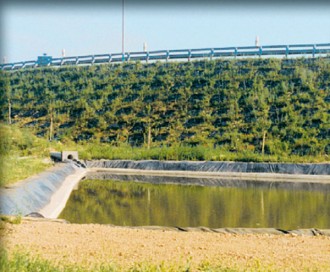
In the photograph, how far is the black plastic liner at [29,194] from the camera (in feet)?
34.7

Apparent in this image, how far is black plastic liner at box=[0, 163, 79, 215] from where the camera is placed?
1059 cm

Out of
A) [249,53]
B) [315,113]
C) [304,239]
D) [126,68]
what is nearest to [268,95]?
[315,113]

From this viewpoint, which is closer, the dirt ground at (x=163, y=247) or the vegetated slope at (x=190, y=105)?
the dirt ground at (x=163, y=247)

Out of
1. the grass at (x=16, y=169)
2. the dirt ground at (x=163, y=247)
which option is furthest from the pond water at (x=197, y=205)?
the dirt ground at (x=163, y=247)

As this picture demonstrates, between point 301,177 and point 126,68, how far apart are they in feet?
59.5

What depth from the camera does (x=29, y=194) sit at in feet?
40.2

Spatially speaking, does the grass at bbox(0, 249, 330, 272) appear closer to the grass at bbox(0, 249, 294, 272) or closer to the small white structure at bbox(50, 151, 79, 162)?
the grass at bbox(0, 249, 294, 272)

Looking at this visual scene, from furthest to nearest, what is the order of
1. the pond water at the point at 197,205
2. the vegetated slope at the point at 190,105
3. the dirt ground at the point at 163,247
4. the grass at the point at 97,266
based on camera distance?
1. the vegetated slope at the point at 190,105
2. the pond water at the point at 197,205
3. the dirt ground at the point at 163,247
4. the grass at the point at 97,266

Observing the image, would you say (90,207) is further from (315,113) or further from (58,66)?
(58,66)

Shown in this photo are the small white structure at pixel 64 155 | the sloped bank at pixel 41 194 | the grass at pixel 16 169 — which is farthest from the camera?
the small white structure at pixel 64 155

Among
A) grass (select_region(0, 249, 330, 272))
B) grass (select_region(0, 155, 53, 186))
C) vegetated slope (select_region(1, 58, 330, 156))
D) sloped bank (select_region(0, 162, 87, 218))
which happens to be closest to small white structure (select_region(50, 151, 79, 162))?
sloped bank (select_region(0, 162, 87, 218))

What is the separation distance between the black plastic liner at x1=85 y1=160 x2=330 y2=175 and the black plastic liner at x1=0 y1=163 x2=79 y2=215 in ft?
16.7

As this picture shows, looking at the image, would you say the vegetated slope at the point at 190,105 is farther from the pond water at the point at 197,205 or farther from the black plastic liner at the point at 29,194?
the black plastic liner at the point at 29,194

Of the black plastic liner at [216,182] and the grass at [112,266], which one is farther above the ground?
the grass at [112,266]
